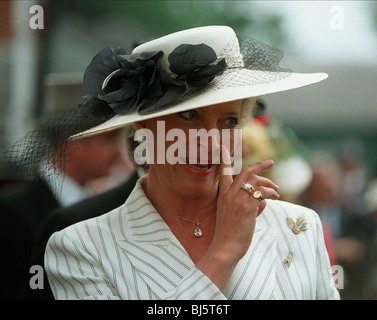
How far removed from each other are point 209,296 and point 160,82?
688 millimetres

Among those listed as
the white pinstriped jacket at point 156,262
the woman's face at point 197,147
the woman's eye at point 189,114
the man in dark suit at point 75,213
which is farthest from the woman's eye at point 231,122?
the man in dark suit at point 75,213

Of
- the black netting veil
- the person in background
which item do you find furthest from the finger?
the person in background

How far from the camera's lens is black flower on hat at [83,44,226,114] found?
7.13 feet

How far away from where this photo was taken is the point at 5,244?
148 inches

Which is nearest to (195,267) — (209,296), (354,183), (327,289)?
(209,296)

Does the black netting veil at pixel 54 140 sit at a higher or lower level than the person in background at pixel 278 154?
higher

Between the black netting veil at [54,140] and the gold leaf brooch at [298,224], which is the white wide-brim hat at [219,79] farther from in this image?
the gold leaf brooch at [298,224]

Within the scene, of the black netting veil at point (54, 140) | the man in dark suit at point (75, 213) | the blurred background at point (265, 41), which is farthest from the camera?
the blurred background at point (265, 41)

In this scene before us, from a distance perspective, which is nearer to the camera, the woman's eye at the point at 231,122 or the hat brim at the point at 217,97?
the hat brim at the point at 217,97

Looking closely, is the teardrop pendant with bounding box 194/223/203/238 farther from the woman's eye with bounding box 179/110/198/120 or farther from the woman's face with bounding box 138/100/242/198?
the woman's eye with bounding box 179/110/198/120

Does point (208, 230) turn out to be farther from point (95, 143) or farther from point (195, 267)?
point (95, 143)

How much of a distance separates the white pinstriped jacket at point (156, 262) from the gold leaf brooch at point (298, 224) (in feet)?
0.05

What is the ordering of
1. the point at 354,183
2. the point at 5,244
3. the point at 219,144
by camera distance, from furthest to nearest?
the point at 354,183, the point at 5,244, the point at 219,144

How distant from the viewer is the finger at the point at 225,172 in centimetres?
218
